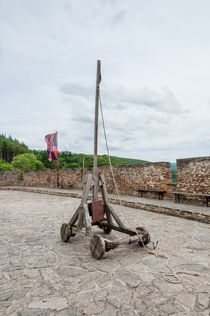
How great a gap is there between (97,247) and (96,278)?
532mm

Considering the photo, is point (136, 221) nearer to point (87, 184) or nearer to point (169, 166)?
point (87, 184)

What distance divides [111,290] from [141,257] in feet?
3.05

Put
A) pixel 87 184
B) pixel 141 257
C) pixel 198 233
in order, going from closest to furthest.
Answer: pixel 141 257, pixel 87 184, pixel 198 233

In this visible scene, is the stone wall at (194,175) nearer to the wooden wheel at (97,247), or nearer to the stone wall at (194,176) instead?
the stone wall at (194,176)

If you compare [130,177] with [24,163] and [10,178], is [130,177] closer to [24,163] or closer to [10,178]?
[10,178]

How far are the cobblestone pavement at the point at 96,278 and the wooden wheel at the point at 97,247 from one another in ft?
0.30

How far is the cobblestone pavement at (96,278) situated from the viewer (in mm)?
1871

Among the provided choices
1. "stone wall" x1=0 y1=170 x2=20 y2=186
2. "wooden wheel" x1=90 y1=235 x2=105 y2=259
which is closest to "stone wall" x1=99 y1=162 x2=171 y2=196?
"wooden wheel" x1=90 y1=235 x2=105 y2=259

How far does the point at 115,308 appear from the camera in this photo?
1855mm

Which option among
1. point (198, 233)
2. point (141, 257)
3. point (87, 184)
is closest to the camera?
point (141, 257)

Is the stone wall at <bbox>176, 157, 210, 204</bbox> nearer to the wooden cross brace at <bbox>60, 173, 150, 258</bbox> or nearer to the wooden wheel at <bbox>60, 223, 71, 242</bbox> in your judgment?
the wooden cross brace at <bbox>60, 173, 150, 258</bbox>

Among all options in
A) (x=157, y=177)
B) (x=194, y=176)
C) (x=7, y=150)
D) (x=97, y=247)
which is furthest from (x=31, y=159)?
(x=97, y=247)

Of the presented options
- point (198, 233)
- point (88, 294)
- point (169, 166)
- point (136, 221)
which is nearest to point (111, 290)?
point (88, 294)

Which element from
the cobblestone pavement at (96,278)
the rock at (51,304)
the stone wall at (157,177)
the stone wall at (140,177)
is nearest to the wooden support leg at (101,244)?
the cobblestone pavement at (96,278)
